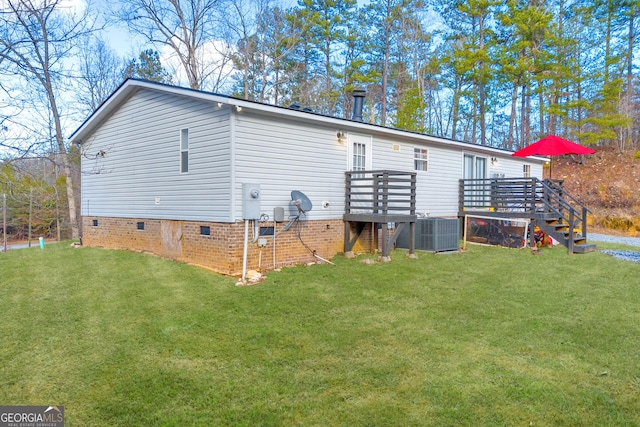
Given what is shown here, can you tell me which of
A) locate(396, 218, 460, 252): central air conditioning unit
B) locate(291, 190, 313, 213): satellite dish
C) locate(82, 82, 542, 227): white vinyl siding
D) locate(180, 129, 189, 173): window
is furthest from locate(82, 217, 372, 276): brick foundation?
locate(180, 129, 189, 173): window

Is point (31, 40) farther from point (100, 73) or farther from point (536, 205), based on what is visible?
point (100, 73)

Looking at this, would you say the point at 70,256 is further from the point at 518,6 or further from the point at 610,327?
the point at 518,6

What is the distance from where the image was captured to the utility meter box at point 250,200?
317 inches

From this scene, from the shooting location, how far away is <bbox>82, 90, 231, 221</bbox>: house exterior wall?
8.41 metres

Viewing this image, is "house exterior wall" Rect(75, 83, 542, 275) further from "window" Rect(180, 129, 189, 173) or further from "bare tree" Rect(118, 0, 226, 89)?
"bare tree" Rect(118, 0, 226, 89)

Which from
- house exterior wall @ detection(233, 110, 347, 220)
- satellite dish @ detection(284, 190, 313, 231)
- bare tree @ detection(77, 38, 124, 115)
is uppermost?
bare tree @ detection(77, 38, 124, 115)

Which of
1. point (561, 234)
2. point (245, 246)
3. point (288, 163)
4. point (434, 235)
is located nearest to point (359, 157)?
point (288, 163)

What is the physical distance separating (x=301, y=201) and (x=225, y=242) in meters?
1.80

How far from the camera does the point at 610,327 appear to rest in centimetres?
545

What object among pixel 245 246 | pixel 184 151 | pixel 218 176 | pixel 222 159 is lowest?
pixel 245 246

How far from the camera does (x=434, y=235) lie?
10922 millimetres

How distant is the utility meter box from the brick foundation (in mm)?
284

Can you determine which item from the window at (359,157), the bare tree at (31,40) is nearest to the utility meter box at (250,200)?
the bare tree at (31,40)

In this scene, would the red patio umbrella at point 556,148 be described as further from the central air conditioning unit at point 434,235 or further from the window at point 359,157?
the window at point 359,157
